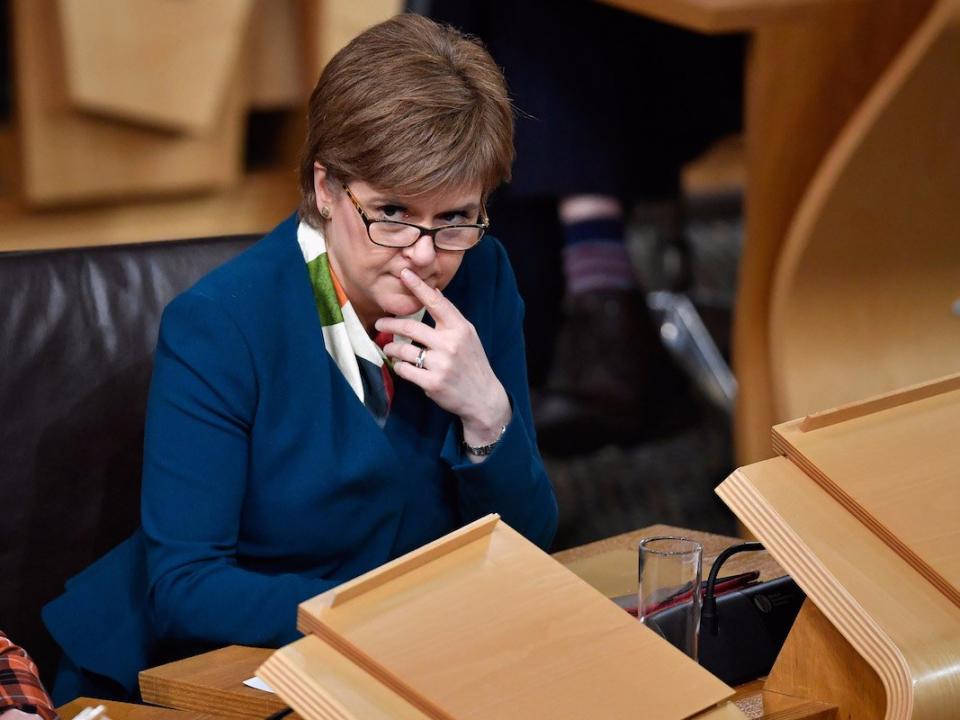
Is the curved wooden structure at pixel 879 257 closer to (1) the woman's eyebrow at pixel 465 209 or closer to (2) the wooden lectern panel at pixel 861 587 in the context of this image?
(1) the woman's eyebrow at pixel 465 209

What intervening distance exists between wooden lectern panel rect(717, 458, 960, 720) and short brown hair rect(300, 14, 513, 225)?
42 centimetres

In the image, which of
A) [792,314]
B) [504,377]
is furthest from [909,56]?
[504,377]

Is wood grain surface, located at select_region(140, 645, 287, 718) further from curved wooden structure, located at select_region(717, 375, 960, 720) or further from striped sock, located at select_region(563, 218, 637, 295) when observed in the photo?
striped sock, located at select_region(563, 218, 637, 295)

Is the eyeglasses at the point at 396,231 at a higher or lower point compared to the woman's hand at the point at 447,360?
higher

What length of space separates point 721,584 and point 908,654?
31 cm

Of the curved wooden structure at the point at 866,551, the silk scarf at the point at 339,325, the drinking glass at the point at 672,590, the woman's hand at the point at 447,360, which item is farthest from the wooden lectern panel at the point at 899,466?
the silk scarf at the point at 339,325

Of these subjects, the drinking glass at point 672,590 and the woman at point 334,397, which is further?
the woman at point 334,397

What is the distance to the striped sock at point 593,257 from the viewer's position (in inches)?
121

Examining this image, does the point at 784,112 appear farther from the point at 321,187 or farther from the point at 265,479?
the point at 265,479

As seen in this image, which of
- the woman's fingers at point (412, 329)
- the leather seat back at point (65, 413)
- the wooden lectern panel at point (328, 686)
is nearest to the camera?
the wooden lectern panel at point (328, 686)

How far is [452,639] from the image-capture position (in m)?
0.96

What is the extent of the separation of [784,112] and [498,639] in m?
1.79

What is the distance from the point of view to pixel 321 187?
4.75ft

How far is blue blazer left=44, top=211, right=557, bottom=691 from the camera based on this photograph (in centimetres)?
134
